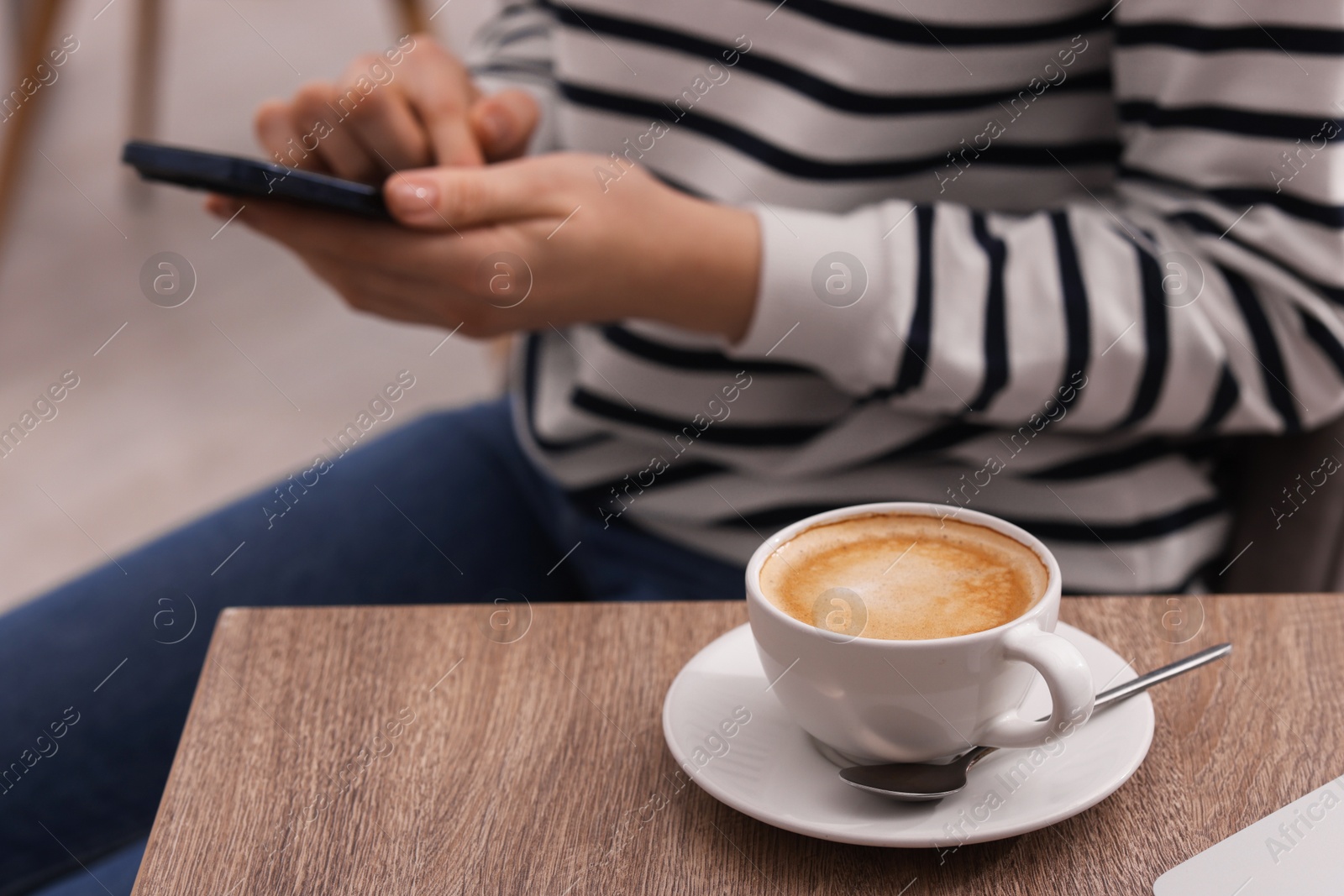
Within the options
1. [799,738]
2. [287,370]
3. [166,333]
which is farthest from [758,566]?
[166,333]

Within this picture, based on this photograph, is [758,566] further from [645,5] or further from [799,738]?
[645,5]

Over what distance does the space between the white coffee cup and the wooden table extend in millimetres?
31

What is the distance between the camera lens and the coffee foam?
35cm

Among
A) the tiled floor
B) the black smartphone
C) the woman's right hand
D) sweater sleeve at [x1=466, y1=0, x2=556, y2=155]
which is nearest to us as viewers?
the black smartphone

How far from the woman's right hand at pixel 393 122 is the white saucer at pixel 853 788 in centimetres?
40

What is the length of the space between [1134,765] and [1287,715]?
8cm

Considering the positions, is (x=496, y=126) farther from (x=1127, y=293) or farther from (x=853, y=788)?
(x=853, y=788)

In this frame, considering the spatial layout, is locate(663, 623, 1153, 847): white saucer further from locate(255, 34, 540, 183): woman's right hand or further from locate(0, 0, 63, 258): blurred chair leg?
locate(0, 0, 63, 258): blurred chair leg

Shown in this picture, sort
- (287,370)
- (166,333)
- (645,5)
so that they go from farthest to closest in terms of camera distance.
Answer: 1. (166,333)
2. (287,370)
3. (645,5)

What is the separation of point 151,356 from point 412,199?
174cm

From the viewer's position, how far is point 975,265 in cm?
58

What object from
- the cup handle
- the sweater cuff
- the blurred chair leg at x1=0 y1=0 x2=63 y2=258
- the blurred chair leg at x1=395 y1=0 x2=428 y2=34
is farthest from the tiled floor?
the cup handle

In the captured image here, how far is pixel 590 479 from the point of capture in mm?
699

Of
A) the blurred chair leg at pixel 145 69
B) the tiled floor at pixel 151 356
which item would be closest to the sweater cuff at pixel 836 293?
the tiled floor at pixel 151 356
